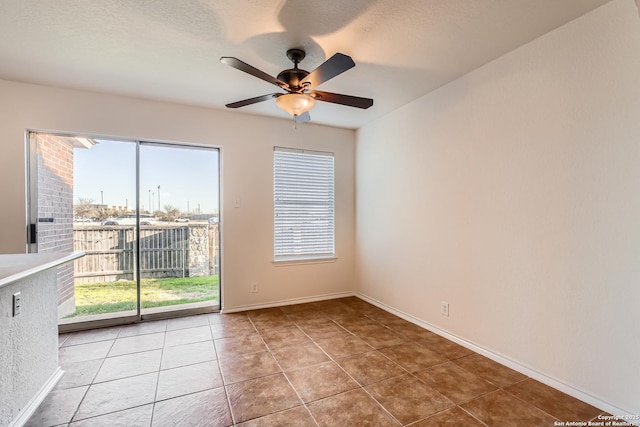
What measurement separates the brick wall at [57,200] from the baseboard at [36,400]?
4.21 ft

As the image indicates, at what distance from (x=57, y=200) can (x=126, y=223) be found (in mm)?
660

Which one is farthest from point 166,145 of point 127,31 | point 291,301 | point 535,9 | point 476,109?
point 535,9

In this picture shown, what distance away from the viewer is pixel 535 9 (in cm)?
185

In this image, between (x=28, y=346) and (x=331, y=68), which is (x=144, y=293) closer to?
(x=28, y=346)

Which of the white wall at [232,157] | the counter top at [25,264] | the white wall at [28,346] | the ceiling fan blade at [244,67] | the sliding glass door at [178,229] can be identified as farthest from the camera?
the sliding glass door at [178,229]

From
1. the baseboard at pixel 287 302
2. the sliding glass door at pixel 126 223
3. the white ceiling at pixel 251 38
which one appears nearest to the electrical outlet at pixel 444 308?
the baseboard at pixel 287 302

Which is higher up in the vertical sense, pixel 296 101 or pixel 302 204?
pixel 296 101

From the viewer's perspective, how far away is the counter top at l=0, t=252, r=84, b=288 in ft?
4.77

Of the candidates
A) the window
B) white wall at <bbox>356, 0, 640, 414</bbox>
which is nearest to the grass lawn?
the window

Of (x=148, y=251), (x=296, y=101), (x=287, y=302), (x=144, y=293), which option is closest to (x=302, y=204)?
(x=287, y=302)

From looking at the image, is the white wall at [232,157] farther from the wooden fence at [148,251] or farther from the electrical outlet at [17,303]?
the electrical outlet at [17,303]

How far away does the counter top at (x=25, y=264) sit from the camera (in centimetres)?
145

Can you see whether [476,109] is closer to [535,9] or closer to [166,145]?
[535,9]

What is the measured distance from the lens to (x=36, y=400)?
1873mm
